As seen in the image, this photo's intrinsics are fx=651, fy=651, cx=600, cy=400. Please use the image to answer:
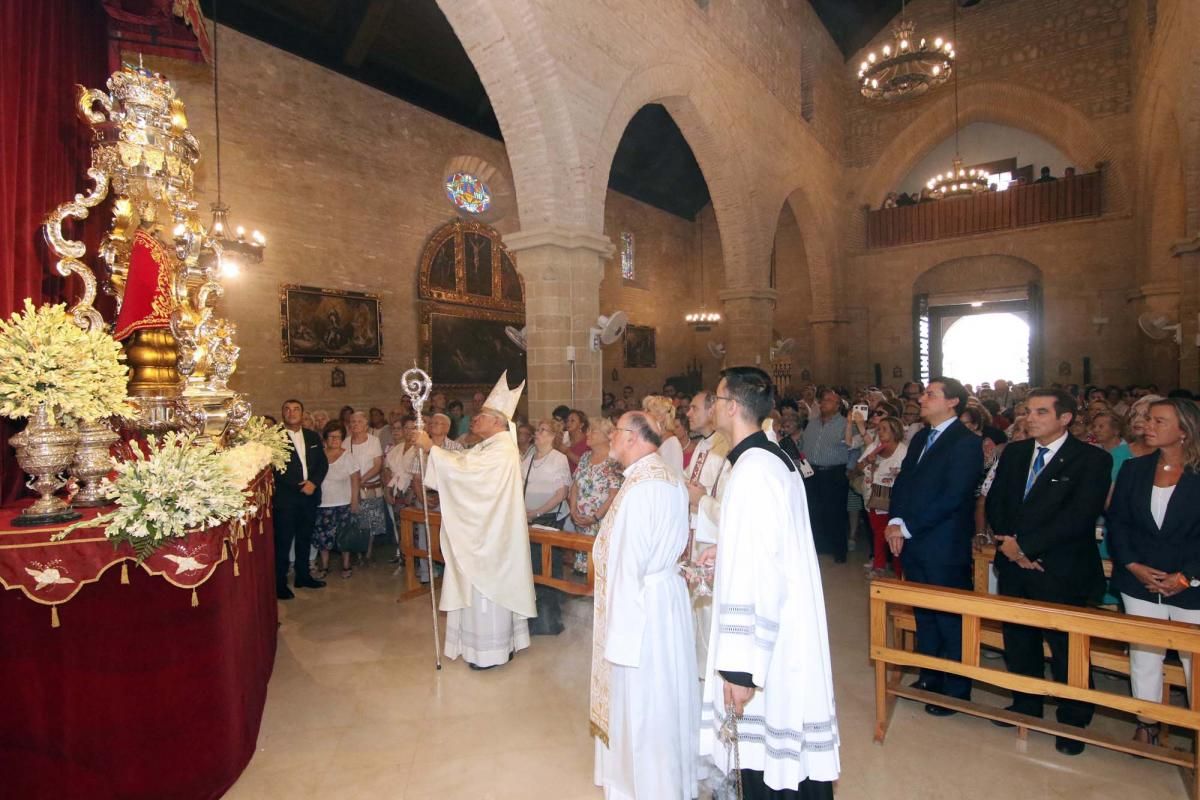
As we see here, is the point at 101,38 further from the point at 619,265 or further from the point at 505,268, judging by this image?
the point at 619,265

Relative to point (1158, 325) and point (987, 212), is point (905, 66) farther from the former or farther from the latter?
point (1158, 325)

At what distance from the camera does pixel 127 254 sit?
3.97m

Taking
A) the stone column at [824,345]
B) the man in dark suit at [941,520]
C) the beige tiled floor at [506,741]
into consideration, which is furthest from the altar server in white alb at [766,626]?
the stone column at [824,345]

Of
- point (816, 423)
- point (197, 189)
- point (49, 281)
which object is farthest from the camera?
point (197, 189)

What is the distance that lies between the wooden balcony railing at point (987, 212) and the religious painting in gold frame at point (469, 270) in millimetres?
10566

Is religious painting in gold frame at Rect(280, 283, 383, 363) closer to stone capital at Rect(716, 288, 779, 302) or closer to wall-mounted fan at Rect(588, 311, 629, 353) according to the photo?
wall-mounted fan at Rect(588, 311, 629, 353)

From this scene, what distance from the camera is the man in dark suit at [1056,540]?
136 inches

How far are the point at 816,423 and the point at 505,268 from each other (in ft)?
29.7

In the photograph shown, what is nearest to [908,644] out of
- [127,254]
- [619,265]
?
[127,254]

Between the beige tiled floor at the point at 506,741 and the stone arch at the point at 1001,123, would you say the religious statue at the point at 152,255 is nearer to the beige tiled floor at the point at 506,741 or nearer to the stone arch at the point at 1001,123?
the beige tiled floor at the point at 506,741

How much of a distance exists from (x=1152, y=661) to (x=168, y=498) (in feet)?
15.3

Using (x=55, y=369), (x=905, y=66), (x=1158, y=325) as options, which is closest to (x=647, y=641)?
(x=55, y=369)

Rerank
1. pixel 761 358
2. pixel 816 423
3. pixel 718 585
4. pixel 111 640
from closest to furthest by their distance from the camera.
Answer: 1. pixel 718 585
2. pixel 111 640
3. pixel 816 423
4. pixel 761 358

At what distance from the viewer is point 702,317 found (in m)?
20.5
